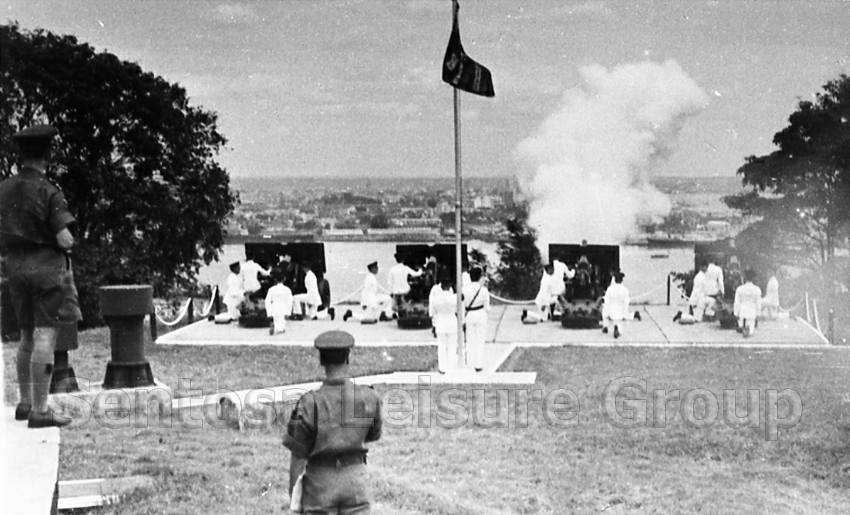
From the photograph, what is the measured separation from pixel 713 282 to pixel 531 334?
2493 mm

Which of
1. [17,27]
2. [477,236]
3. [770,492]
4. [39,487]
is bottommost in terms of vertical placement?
[770,492]

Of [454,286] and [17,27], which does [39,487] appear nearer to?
[454,286]

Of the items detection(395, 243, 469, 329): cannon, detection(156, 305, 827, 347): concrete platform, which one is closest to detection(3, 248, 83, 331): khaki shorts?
detection(156, 305, 827, 347): concrete platform

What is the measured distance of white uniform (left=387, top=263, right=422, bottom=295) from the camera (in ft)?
37.6

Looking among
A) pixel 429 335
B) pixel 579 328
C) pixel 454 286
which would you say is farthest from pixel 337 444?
pixel 579 328

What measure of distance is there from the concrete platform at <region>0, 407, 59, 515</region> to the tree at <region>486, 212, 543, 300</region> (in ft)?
27.0

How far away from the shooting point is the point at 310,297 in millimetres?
11367

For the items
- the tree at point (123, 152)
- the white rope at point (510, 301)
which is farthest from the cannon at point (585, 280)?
the tree at point (123, 152)

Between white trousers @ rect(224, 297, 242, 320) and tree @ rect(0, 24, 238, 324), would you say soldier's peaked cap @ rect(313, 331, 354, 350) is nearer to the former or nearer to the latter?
tree @ rect(0, 24, 238, 324)

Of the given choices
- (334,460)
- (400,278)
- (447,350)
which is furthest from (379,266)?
(334,460)

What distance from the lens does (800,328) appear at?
38.2ft

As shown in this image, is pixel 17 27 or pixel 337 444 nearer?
pixel 337 444

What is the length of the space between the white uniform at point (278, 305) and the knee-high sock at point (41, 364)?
17.8ft

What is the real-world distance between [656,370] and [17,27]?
22.0ft
